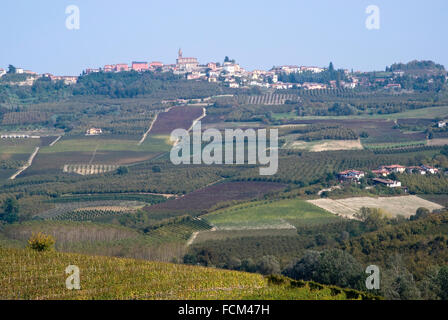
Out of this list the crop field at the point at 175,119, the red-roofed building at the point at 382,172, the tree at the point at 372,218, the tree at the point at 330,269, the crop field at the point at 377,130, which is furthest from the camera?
the crop field at the point at 175,119

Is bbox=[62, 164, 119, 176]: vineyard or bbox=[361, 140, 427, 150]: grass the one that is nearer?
bbox=[62, 164, 119, 176]: vineyard

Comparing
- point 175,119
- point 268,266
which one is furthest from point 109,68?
point 268,266

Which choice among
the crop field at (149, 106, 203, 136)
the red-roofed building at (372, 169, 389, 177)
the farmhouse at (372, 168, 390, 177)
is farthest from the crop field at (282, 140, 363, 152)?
the crop field at (149, 106, 203, 136)

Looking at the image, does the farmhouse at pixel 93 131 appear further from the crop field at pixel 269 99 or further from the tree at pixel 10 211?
the tree at pixel 10 211

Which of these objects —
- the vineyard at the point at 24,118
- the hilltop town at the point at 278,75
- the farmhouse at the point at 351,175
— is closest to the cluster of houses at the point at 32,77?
the hilltop town at the point at 278,75

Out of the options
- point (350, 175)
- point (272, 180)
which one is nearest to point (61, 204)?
point (272, 180)

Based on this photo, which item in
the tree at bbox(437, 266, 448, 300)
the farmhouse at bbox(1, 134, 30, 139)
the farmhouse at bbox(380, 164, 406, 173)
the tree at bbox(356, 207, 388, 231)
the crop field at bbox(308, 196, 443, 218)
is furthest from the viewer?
the farmhouse at bbox(1, 134, 30, 139)

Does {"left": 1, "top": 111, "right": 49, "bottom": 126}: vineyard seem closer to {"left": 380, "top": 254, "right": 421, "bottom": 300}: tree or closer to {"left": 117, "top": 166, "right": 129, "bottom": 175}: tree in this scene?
{"left": 117, "top": 166, "right": 129, "bottom": 175}: tree
